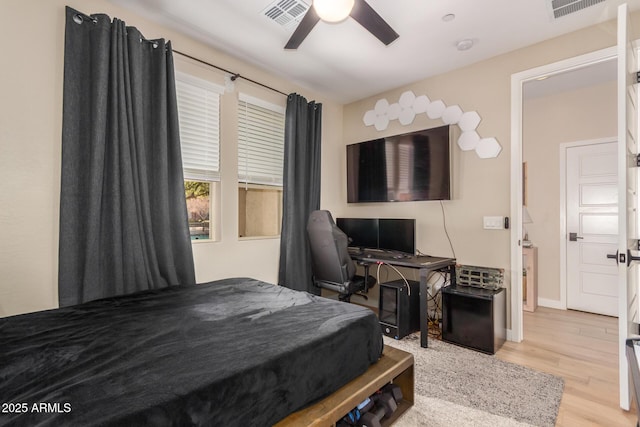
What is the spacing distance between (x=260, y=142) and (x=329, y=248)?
4.39ft

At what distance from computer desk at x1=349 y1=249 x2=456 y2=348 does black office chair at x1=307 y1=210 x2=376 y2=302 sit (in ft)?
0.81

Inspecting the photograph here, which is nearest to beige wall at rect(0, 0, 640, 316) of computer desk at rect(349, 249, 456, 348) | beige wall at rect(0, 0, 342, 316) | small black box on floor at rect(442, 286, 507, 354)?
beige wall at rect(0, 0, 342, 316)

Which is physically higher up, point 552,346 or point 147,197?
point 147,197

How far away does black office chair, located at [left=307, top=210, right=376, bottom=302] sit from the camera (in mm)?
2873

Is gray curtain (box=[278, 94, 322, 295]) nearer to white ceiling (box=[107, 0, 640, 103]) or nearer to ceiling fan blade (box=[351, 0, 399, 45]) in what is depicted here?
white ceiling (box=[107, 0, 640, 103])

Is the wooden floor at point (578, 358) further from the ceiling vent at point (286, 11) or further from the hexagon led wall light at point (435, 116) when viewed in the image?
the ceiling vent at point (286, 11)

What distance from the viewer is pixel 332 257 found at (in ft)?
9.57

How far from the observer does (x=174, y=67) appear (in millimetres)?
2553

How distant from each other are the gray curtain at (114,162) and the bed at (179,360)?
400 millimetres

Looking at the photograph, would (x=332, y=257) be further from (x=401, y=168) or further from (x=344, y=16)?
(x=344, y=16)

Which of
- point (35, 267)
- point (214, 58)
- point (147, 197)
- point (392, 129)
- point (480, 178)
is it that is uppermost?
point (214, 58)

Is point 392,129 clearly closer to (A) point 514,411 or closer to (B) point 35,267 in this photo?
(A) point 514,411

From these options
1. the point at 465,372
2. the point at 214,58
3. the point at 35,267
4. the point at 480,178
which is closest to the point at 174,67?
the point at 214,58

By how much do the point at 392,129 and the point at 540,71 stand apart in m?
1.48
